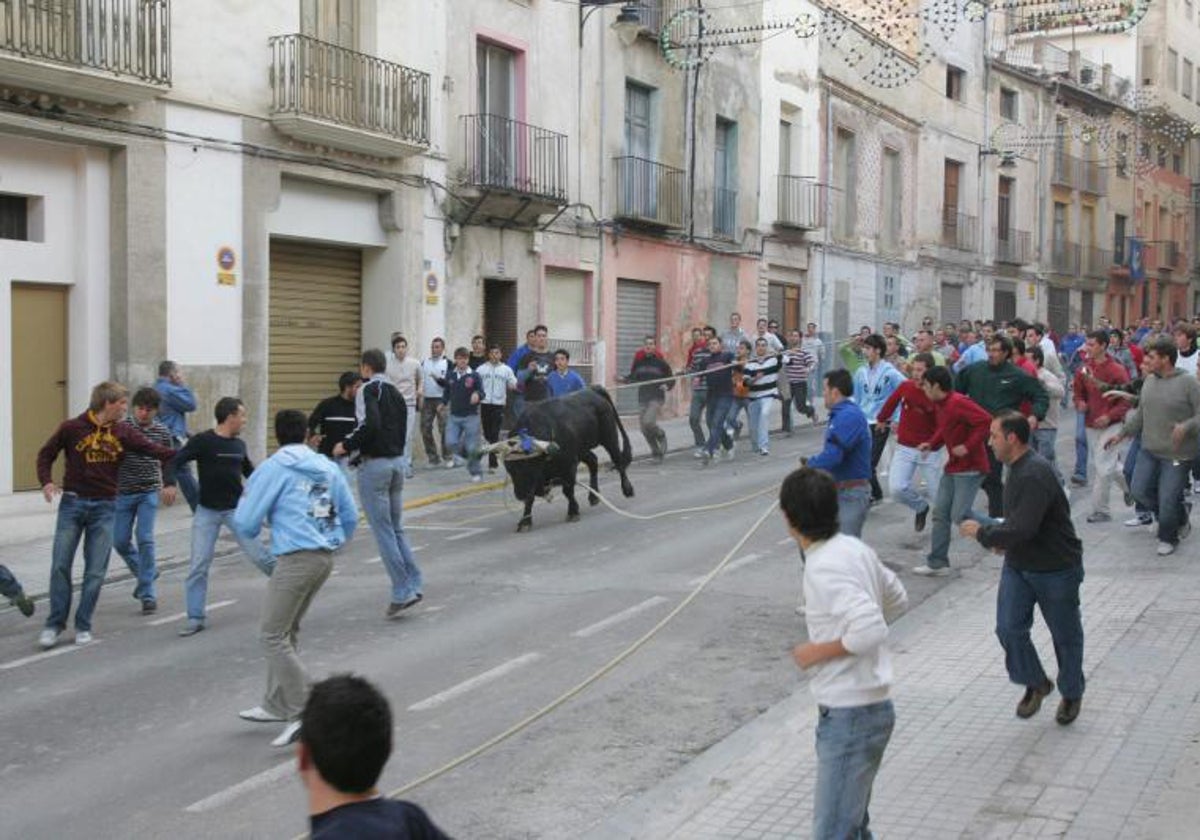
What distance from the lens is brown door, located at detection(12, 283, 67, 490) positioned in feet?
49.0

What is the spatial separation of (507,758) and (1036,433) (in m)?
8.60

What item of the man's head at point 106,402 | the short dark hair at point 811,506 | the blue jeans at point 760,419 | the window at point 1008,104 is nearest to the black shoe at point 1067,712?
the short dark hair at point 811,506

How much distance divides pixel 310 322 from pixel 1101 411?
418 inches

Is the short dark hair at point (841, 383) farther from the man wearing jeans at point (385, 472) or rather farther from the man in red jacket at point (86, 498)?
the man in red jacket at point (86, 498)

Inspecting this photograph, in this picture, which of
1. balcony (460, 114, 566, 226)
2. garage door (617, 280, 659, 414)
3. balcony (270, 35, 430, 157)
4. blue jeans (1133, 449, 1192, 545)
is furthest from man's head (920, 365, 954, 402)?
garage door (617, 280, 659, 414)

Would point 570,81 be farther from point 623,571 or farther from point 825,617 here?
point 825,617

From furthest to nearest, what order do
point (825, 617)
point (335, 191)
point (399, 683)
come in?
1. point (335, 191)
2. point (399, 683)
3. point (825, 617)

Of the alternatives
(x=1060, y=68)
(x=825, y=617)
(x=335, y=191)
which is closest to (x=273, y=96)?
(x=335, y=191)

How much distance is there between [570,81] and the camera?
2342cm

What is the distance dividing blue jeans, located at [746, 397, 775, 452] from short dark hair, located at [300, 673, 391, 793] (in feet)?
56.5

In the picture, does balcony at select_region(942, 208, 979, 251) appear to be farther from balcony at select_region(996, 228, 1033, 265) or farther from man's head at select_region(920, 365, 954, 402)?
man's head at select_region(920, 365, 954, 402)

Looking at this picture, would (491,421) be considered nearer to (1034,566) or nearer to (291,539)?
(291,539)

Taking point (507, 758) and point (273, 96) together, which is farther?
point (273, 96)

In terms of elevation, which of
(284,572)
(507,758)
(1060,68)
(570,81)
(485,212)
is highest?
(1060,68)
